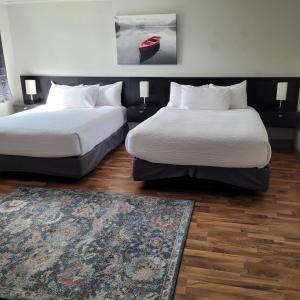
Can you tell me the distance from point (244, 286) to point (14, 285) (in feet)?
4.42

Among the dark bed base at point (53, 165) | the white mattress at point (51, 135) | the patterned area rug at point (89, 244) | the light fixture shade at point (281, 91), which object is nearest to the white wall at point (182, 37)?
the light fixture shade at point (281, 91)

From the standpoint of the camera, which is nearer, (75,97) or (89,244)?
(89,244)

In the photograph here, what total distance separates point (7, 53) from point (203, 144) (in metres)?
3.83

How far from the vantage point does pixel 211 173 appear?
112 inches

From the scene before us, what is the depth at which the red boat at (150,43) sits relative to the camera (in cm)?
444

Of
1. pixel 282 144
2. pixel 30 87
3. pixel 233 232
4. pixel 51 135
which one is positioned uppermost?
pixel 30 87

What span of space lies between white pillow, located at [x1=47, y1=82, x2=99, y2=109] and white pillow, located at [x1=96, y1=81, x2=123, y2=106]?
0.08 metres

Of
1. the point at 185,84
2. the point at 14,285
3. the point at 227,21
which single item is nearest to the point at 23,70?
the point at 185,84

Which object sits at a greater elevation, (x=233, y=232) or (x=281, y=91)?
(x=281, y=91)

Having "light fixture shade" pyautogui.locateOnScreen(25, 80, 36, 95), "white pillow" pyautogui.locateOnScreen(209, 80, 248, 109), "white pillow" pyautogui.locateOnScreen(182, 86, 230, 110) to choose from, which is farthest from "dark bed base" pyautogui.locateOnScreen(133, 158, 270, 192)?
"light fixture shade" pyautogui.locateOnScreen(25, 80, 36, 95)

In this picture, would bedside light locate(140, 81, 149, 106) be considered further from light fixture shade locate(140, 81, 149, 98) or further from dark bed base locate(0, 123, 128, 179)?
dark bed base locate(0, 123, 128, 179)

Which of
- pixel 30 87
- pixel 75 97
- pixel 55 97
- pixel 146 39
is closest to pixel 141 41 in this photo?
pixel 146 39

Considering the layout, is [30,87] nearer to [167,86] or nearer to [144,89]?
[144,89]

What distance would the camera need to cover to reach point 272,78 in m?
4.22
